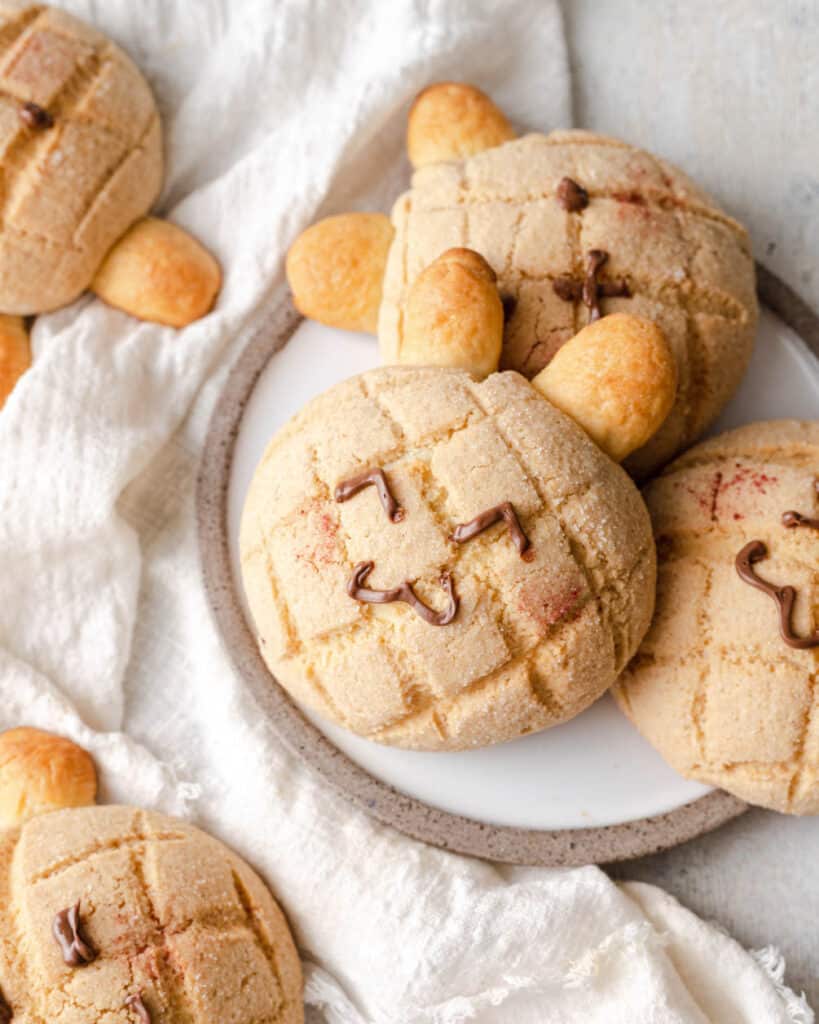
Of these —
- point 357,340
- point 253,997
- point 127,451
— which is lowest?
point 253,997

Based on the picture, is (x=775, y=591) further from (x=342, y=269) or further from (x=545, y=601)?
(x=342, y=269)

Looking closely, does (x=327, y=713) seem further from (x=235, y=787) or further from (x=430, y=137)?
(x=430, y=137)

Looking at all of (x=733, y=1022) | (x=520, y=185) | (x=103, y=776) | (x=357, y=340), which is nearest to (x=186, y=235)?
(x=357, y=340)

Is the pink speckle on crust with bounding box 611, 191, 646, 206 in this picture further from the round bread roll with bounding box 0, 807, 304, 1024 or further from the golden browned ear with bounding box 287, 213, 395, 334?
the round bread roll with bounding box 0, 807, 304, 1024

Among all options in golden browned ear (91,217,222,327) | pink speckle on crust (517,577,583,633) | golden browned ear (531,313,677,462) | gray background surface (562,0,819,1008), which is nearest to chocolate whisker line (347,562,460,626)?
pink speckle on crust (517,577,583,633)

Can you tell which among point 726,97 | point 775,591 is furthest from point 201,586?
point 726,97

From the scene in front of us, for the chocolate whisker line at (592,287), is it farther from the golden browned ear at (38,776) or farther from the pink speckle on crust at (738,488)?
the golden browned ear at (38,776)

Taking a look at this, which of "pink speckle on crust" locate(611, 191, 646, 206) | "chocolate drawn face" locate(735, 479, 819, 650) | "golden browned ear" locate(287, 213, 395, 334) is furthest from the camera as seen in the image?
"golden browned ear" locate(287, 213, 395, 334)
